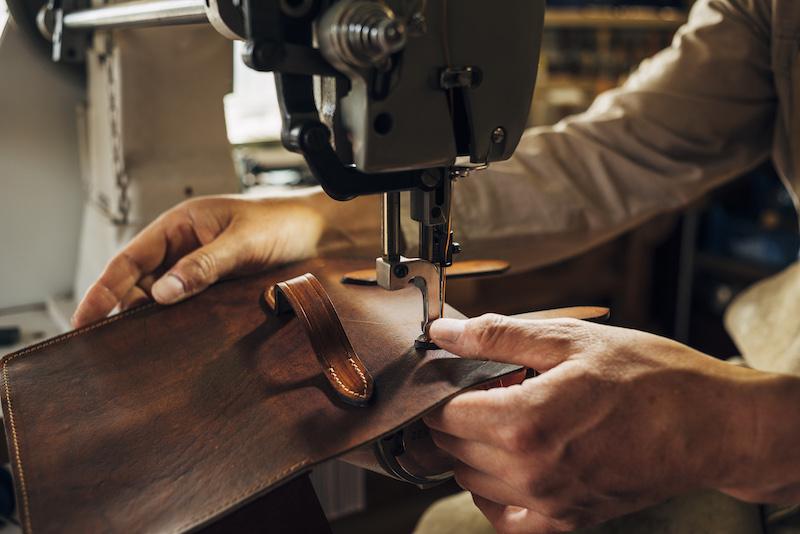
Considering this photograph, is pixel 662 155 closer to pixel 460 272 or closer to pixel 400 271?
pixel 460 272

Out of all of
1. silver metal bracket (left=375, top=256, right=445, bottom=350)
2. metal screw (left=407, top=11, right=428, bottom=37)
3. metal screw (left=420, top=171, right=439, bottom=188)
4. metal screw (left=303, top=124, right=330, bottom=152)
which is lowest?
silver metal bracket (left=375, top=256, right=445, bottom=350)

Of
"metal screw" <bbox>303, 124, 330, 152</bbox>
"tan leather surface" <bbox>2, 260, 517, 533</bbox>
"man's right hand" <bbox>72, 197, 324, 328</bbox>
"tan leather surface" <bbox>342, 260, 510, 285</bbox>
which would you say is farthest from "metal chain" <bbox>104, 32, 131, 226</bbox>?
"metal screw" <bbox>303, 124, 330, 152</bbox>

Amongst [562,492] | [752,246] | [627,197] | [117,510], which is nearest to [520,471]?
[562,492]

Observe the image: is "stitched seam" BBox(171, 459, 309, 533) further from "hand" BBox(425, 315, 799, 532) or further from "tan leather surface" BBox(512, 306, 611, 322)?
"tan leather surface" BBox(512, 306, 611, 322)

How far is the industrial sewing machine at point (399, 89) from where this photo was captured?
56cm

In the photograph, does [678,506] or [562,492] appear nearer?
[562,492]

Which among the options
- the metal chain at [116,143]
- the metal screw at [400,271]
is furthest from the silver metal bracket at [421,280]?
the metal chain at [116,143]

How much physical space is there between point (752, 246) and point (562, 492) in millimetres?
2440

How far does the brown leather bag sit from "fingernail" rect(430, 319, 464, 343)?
0.08 feet

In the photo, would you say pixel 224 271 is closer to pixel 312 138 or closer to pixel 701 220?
pixel 312 138

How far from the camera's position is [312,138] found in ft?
1.98

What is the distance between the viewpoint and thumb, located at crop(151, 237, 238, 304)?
2.70ft

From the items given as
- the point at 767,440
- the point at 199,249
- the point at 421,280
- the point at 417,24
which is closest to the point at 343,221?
the point at 199,249

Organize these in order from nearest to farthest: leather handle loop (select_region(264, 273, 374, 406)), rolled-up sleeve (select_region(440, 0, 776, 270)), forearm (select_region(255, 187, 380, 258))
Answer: leather handle loop (select_region(264, 273, 374, 406)) → forearm (select_region(255, 187, 380, 258)) → rolled-up sleeve (select_region(440, 0, 776, 270))
